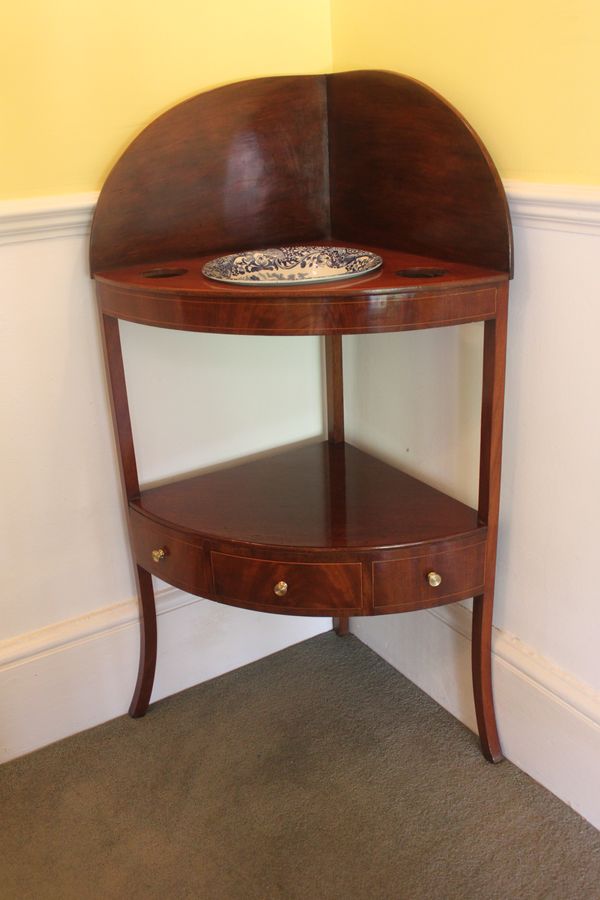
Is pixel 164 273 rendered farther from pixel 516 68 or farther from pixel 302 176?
pixel 516 68

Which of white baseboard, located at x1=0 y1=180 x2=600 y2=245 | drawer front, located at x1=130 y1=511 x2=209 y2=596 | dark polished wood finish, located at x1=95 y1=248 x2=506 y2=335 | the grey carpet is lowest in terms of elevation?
the grey carpet

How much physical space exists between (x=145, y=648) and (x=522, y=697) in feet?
2.30

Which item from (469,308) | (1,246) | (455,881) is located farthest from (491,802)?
(1,246)

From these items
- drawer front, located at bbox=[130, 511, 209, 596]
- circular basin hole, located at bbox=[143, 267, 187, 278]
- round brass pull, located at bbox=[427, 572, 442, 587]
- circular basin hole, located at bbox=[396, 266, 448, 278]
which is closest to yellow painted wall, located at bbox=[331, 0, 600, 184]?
circular basin hole, located at bbox=[396, 266, 448, 278]

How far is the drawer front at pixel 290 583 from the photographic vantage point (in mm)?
1230

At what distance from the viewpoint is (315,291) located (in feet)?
3.46

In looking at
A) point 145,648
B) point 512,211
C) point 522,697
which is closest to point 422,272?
point 512,211

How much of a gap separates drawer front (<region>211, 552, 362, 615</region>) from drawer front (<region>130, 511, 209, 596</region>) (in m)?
0.04

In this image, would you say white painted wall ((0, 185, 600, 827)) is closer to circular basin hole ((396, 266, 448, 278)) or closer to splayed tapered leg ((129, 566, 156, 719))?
splayed tapered leg ((129, 566, 156, 719))

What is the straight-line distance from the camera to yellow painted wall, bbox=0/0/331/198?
4.04ft

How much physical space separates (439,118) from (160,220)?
49 cm

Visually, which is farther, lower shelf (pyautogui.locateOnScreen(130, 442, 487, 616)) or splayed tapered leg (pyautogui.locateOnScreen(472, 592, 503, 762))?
splayed tapered leg (pyautogui.locateOnScreen(472, 592, 503, 762))

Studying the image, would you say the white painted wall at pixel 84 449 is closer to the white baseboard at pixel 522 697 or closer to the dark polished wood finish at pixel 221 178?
the dark polished wood finish at pixel 221 178

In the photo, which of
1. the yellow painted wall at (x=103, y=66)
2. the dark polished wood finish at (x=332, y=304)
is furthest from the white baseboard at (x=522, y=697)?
the yellow painted wall at (x=103, y=66)
